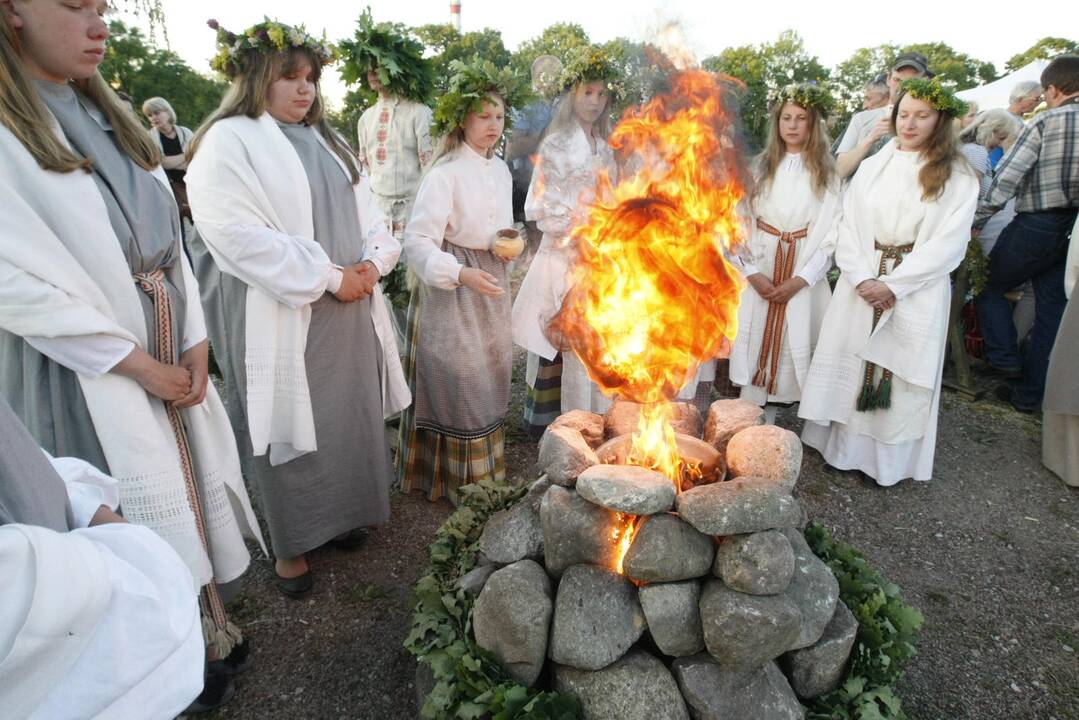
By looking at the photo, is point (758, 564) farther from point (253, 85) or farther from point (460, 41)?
point (460, 41)

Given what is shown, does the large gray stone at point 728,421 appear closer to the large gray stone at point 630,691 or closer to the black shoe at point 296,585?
the large gray stone at point 630,691

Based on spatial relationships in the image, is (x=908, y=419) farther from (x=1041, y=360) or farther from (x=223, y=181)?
(x=223, y=181)

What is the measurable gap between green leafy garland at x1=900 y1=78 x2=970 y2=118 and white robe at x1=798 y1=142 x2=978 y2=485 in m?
0.36

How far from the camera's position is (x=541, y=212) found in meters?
4.67

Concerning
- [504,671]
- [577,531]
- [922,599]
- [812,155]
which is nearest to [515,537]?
[577,531]

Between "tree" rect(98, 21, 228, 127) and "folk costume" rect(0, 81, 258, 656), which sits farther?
"tree" rect(98, 21, 228, 127)

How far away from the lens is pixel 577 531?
2359 millimetres

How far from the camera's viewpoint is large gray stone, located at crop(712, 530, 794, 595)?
2.12m

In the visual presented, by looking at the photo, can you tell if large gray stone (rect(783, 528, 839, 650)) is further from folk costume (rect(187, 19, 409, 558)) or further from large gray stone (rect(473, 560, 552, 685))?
folk costume (rect(187, 19, 409, 558))

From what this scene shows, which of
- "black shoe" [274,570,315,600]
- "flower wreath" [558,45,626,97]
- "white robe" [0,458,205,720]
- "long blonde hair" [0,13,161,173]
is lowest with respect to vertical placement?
"black shoe" [274,570,315,600]

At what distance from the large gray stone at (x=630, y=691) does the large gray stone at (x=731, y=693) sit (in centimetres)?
6

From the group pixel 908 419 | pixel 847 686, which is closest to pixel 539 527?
pixel 847 686

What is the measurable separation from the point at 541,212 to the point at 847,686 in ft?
11.4

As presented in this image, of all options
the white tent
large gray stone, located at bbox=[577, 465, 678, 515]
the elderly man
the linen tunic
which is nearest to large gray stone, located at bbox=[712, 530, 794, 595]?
large gray stone, located at bbox=[577, 465, 678, 515]
